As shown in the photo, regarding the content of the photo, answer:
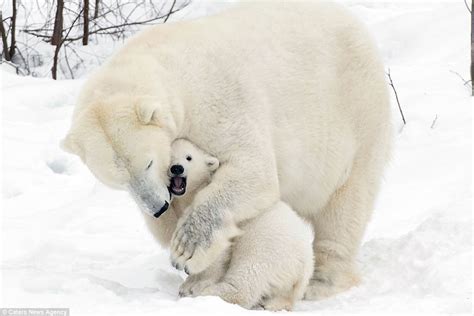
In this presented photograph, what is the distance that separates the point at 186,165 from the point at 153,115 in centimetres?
30

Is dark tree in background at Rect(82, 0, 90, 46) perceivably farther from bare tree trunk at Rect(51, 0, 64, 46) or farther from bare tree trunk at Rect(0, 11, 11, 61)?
bare tree trunk at Rect(0, 11, 11, 61)

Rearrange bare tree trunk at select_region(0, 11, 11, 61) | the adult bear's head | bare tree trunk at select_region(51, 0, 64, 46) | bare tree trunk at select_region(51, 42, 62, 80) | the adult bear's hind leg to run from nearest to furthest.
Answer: the adult bear's head
the adult bear's hind leg
bare tree trunk at select_region(51, 42, 62, 80)
bare tree trunk at select_region(51, 0, 64, 46)
bare tree trunk at select_region(0, 11, 11, 61)

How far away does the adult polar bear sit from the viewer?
3.99 meters

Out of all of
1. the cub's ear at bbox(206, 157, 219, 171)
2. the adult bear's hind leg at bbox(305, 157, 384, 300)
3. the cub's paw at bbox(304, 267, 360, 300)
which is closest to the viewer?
the cub's ear at bbox(206, 157, 219, 171)

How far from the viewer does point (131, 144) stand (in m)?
3.93

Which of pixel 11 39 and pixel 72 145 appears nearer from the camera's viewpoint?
pixel 72 145

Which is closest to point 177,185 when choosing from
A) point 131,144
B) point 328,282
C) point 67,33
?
point 131,144

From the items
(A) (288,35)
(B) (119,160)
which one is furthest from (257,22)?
(B) (119,160)

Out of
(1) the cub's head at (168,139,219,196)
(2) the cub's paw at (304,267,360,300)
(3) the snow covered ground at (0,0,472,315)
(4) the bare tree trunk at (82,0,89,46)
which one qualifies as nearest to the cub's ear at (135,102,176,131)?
(1) the cub's head at (168,139,219,196)

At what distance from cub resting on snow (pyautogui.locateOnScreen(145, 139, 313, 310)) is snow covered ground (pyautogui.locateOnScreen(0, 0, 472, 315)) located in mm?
213

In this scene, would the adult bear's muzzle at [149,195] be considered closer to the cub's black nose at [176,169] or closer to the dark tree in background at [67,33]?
the cub's black nose at [176,169]

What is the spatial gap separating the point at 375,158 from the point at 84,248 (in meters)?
1.84

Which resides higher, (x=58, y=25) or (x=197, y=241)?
(x=197, y=241)

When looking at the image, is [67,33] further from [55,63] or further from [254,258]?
[254,258]
